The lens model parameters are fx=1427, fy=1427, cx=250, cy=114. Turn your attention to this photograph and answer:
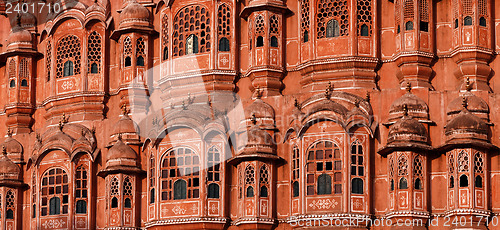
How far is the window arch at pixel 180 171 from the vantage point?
43688 millimetres

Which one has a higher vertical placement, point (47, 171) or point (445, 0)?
point (445, 0)

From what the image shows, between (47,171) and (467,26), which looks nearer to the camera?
(467,26)

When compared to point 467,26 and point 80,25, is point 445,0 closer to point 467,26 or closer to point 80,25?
point 467,26

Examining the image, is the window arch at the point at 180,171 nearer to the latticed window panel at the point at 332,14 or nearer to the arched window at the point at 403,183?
the latticed window panel at the point at 332,14

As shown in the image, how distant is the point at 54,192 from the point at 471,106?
45.8ft

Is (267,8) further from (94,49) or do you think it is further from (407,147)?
(407,147)

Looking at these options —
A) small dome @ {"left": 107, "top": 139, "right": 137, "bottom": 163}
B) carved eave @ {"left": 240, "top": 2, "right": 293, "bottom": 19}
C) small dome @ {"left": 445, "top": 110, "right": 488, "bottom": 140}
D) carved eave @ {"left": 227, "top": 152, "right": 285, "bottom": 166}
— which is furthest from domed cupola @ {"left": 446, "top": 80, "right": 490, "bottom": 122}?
small dome @ {"left": 107, "top": 139, "right": 137, "bottom": 163}

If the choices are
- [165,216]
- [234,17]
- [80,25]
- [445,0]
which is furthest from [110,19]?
[445,0]

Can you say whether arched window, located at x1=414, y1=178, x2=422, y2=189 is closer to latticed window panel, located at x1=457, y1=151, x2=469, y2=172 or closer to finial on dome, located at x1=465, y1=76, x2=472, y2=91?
latticed window panel, located at x1=457, y1=151, x2=469, y2=172

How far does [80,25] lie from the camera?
48656mm

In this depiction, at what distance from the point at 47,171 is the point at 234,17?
→ 26.1 ft

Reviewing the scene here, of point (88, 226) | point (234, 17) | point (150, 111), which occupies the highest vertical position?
point (234, 17)

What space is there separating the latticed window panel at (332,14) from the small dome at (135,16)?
6.12 metres

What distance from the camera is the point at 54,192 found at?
153 ft
